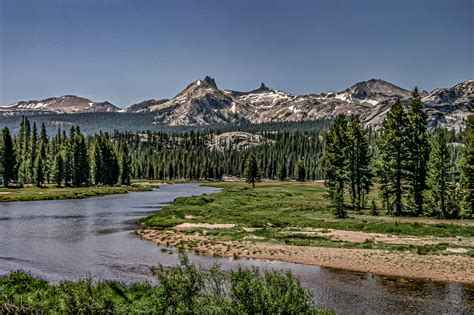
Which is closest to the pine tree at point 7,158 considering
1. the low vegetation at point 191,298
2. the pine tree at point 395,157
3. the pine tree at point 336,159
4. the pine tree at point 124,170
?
the pine tree at point 124,170

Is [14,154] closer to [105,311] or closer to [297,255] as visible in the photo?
[297,255]

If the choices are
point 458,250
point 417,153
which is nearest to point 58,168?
point 417,153

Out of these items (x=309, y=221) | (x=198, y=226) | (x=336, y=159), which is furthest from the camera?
(x=336, y=159)

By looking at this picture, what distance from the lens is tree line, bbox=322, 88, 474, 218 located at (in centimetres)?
5594

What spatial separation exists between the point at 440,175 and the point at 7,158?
121 meters

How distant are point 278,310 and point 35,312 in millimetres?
10924

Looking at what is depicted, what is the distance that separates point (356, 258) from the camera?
33.2 meters

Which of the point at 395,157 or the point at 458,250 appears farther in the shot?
the point at 395,157

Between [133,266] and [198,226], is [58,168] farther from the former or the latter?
[133,266]

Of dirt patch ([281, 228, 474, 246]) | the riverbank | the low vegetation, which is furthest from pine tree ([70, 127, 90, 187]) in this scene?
the low vegetation

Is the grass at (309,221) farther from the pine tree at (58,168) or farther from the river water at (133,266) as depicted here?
the pine tree at (58,168)

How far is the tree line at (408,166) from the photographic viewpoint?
55.9 meters

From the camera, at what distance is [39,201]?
307ft

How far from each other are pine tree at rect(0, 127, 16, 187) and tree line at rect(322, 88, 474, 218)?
101420mm
